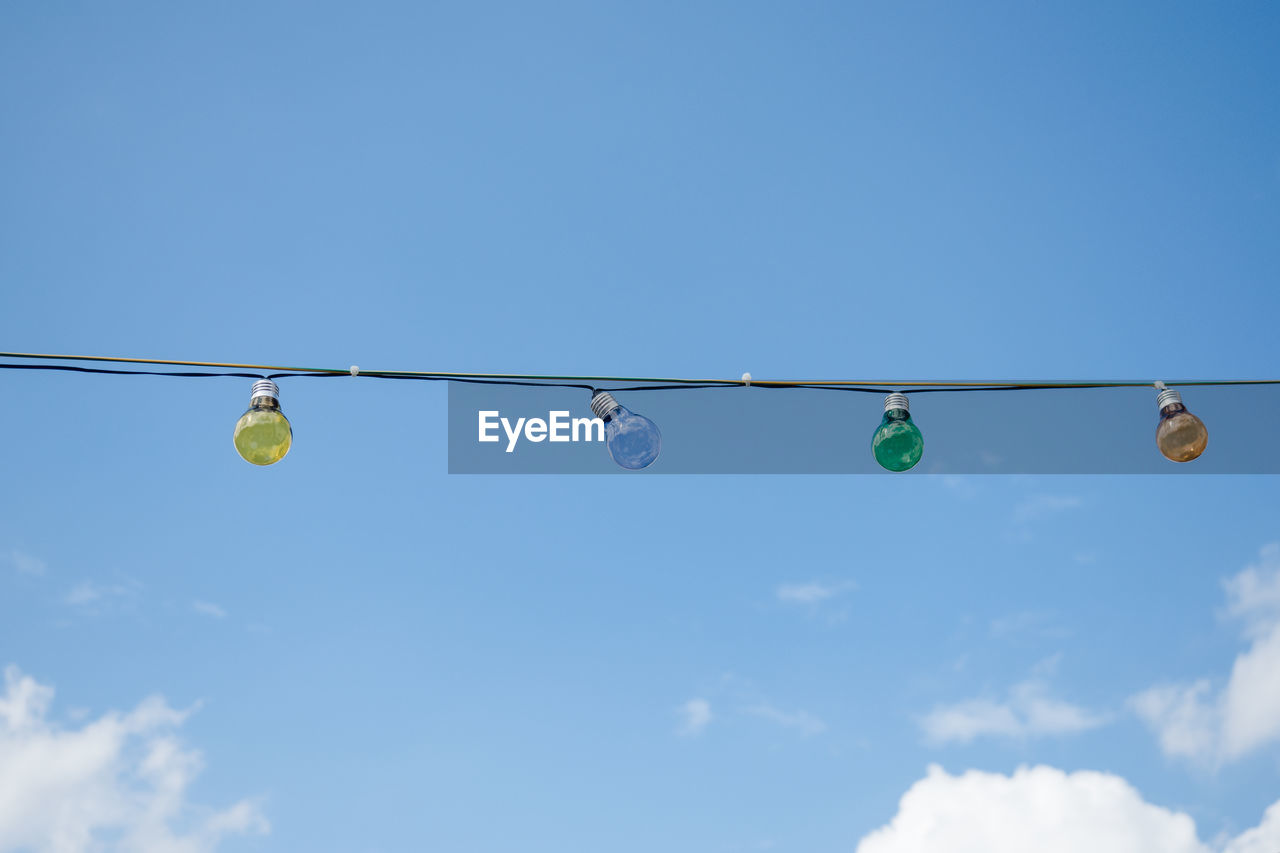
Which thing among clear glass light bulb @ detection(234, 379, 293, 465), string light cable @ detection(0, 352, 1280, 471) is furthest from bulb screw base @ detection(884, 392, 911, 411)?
clear glass light bulb @ detection(234, 379, 293, 465)

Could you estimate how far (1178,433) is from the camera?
5.18m

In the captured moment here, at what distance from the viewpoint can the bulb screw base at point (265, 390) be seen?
Answer: 16.0 feet

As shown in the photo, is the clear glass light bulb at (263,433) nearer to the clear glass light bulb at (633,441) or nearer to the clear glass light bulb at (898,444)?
the clear glass light bulb at (633,441)

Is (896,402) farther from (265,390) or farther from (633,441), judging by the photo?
(265,390)

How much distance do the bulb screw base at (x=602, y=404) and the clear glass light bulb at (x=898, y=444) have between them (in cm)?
129

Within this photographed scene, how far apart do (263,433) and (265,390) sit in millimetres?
256

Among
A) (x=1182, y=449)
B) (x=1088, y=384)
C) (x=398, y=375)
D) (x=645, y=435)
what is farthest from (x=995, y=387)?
(x=398, y=375)

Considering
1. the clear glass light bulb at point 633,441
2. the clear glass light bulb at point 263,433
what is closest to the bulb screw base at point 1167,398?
the clear glass light bulb at point 633,441

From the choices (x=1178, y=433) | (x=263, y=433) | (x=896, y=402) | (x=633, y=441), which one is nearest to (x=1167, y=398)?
(x=1178, y=433)

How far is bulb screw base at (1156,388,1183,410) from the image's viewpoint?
209 inches

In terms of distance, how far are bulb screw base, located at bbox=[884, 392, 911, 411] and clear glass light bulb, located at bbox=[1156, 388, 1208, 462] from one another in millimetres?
1295

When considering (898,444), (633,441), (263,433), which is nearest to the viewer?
(263,433)

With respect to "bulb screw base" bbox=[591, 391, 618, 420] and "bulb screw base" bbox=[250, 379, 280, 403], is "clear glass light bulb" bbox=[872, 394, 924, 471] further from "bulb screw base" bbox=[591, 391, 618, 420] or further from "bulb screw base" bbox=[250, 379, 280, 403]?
"bulb screw base" bbox=[250, 379, 280, 403]

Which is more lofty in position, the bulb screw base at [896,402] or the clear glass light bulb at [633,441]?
the bulb screw base at [896,402]
